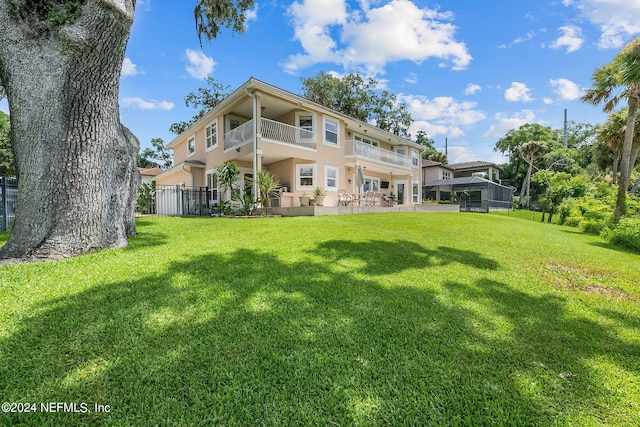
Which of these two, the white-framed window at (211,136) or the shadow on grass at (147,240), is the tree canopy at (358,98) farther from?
the shadow on grass at (147,240)

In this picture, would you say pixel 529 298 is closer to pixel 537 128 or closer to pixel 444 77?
pixel 444 77

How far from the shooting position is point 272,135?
1427 cm

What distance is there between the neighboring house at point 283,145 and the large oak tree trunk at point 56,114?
334 inches

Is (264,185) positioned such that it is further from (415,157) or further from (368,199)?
(415,157)

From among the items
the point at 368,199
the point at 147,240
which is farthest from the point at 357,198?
the point at 147,240

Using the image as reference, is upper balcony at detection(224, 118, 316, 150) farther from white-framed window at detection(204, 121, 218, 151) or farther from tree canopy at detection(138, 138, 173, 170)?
tree canopy at detection(138, 138, 173, 170)

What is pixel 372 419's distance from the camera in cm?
162

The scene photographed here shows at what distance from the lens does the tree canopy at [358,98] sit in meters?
28.8

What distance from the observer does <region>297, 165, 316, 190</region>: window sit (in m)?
15.7

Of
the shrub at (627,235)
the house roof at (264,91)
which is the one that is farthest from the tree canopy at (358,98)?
the shrub at (627,235)

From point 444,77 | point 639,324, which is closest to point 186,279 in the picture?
point 639,324

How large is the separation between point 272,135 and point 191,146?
963 centimetres

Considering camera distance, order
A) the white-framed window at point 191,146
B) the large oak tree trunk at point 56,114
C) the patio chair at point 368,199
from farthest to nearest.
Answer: the white-framed window at point 191,146 → the patio chair at point 368,199 → the large oak tree trunk at point 56,114

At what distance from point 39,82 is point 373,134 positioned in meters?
19.2
